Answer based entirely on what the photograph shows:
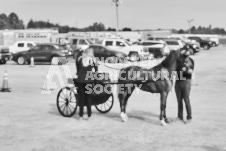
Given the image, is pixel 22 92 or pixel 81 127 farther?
pixel 22 92

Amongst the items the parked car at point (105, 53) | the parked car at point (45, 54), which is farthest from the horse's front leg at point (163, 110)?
the parked car at point (105, 53)

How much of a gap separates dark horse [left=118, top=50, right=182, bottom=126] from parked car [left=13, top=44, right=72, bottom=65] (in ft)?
69.3

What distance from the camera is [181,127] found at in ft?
31.9

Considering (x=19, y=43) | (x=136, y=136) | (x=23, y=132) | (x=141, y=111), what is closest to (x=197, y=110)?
(x=141, y=111)

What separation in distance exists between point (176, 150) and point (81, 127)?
280 centimetres

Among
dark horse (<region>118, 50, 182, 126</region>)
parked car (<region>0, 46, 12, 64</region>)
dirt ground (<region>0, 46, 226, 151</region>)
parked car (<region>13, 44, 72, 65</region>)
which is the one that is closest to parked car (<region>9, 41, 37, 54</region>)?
parked car (<region>0, 46, 12, 64</region>)

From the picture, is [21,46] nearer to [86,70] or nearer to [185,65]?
[86,70]

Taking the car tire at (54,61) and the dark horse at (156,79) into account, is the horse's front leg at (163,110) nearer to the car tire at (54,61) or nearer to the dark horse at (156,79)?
the dark horse at (156,79)

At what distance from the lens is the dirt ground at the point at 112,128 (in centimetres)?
811

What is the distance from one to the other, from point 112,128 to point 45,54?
74.6 ft

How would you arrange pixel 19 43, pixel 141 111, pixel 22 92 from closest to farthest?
pixel 141 111
pixel 22 92
pixel 19 43

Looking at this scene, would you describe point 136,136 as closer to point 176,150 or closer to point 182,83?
point 176,150

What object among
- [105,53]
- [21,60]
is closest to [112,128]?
[21,60]

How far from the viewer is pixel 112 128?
9633 mm
